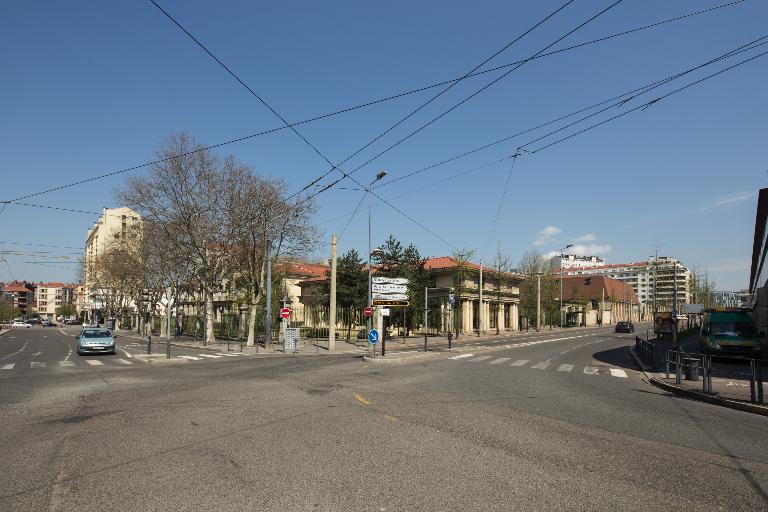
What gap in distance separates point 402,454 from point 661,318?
187 ft

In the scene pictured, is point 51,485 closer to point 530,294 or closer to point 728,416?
point 728,416

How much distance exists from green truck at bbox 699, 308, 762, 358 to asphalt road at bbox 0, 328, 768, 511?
49.8 ft

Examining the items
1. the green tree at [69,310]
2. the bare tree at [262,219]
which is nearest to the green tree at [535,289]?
the bare tree at [262,219]

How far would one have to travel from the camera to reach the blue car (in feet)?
95.6

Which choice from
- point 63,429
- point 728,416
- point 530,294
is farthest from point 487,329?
point 63,429

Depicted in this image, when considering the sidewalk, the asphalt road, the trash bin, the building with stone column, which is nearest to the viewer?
the asphalt road

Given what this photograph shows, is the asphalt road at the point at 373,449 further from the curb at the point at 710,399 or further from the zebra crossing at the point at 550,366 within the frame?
the zebra crossing at the point at 550,366

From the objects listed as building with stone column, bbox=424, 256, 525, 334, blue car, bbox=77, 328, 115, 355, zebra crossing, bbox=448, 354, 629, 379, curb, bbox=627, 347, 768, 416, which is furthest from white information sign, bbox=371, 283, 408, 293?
building with stone column, bbox=424, 256, 525, 334

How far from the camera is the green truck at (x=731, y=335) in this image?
25344mm

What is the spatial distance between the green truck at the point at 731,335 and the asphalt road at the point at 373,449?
15.2 m

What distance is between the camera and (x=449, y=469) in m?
6.40

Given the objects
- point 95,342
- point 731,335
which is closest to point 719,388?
point 731,335

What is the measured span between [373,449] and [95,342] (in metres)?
27.3

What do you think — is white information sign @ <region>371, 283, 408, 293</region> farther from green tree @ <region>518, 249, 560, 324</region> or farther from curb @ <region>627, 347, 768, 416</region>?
green tree @ <region>518, 249, 560, 324</region>
